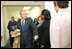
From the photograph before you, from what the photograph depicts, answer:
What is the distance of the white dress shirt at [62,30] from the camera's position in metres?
1.14

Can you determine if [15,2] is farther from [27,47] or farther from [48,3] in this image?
[27,47]

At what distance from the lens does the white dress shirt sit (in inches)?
45.0

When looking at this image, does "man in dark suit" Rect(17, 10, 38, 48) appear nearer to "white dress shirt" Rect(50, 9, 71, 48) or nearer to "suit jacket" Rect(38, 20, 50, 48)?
"suit jacket" Rect(38, 20, 50, 48)

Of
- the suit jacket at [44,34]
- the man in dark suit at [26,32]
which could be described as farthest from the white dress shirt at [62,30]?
the man in dark suit at [26,32]

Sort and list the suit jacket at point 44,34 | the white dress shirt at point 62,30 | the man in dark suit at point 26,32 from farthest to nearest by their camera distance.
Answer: the man in dark suit at point 26,32
the suit jacket at point 44,34
the white dress shirt at point 62,30

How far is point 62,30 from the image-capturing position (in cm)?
114

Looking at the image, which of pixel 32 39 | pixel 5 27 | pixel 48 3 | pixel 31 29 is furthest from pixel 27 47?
pixel 48 3

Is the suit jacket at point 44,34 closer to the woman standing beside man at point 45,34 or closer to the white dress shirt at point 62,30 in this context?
the woman standing beside man at point 45,34

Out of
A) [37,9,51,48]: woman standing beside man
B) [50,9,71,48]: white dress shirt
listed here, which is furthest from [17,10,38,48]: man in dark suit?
[50,9,71,48]: white dress shirt

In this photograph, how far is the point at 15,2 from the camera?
3182mm

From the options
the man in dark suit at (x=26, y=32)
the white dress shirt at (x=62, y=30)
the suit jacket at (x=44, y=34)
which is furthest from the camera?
the man in dark suit at (x=26, y=32)

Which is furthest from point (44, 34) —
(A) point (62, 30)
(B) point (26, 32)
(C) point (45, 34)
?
(A) point (62, 30)

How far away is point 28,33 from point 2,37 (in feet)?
3.02

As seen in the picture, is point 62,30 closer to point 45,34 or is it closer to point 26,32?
point 45,34
